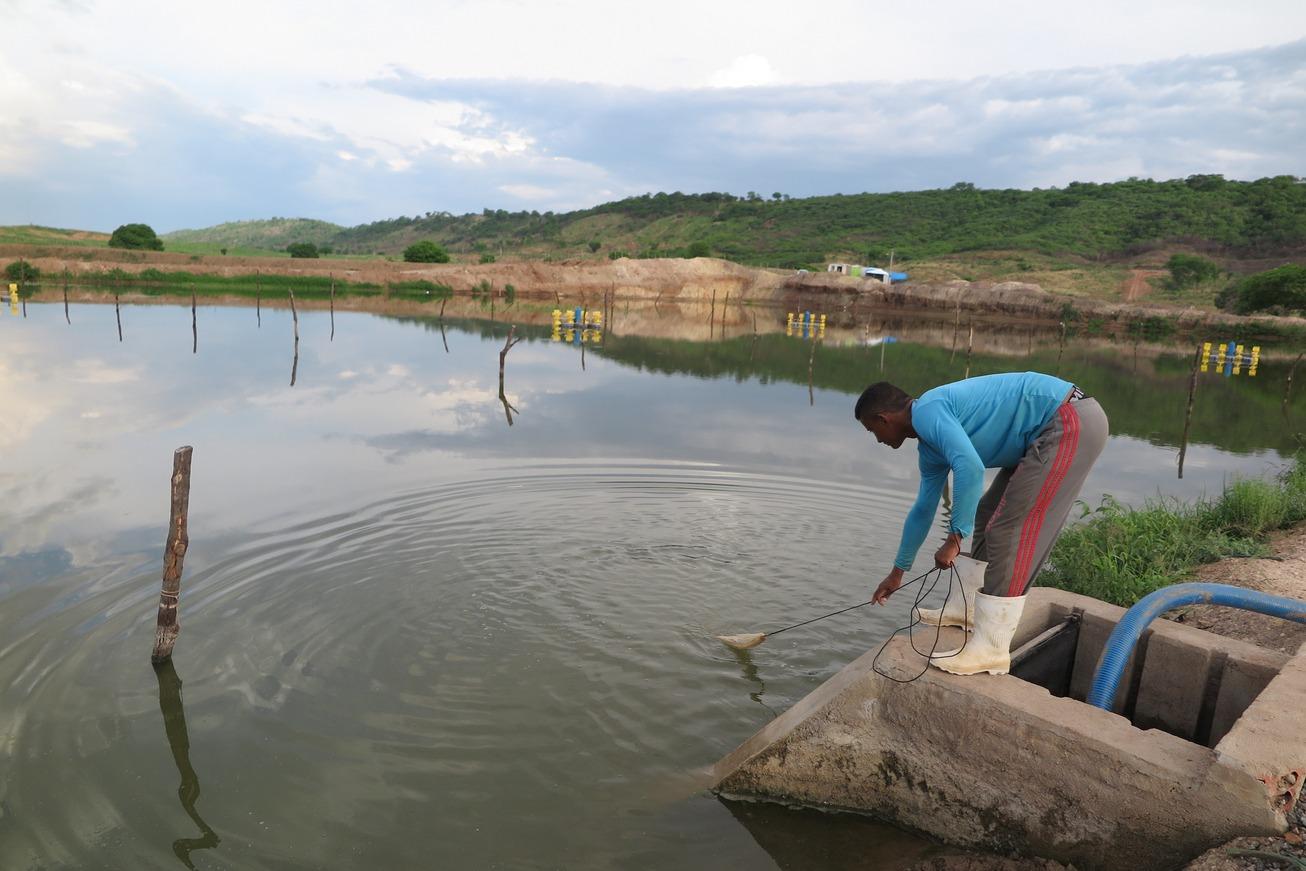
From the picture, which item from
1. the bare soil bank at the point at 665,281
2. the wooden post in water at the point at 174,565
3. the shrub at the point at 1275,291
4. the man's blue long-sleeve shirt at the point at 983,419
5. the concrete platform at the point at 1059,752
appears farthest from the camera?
the bare soil bank at the point at 665,281

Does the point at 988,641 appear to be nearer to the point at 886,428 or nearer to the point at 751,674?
the point at 886,428

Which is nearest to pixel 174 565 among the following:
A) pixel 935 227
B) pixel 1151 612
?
pixel 1151 612

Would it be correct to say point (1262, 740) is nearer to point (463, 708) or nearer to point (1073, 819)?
point (1073, 819)

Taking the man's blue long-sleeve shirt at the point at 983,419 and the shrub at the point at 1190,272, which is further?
the shrub at the point at 1190,272

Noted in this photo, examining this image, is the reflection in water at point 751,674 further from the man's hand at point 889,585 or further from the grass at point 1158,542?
the grass at point 1158,542

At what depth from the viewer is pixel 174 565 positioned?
546cm

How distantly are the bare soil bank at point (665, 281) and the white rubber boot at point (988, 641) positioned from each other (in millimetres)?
42042

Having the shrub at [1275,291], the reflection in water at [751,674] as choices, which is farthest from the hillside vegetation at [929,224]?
the reflection in water at [751,674]

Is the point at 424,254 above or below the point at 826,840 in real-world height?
above

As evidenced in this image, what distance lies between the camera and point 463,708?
5.25 metres

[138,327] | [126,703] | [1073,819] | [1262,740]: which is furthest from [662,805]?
[138,327]

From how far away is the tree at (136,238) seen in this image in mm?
52781

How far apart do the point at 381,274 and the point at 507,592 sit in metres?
48.4

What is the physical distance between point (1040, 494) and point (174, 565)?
201 inches
